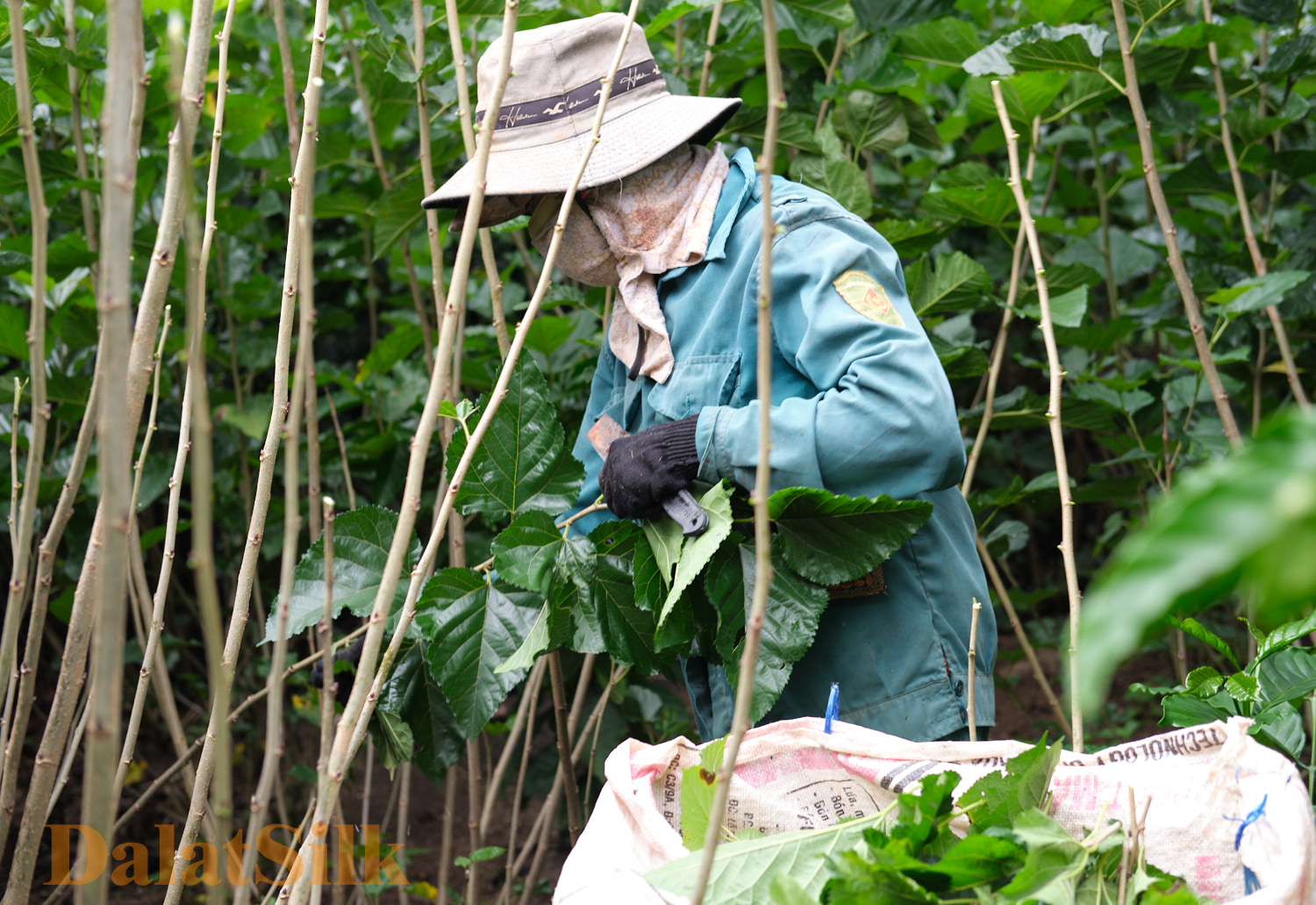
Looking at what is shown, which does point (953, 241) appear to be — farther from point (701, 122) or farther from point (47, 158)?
point (47, 158)

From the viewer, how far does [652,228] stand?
129 cm

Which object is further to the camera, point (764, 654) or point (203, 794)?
point (764, 654)

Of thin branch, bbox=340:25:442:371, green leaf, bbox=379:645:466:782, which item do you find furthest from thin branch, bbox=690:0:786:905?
thin branch, bbox=340:25:442:371

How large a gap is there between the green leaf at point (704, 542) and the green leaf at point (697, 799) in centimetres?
16

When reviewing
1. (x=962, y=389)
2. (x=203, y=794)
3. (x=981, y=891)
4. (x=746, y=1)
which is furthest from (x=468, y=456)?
(x=962, y=389)

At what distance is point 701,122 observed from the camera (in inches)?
48.6

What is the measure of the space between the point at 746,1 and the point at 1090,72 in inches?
23.1

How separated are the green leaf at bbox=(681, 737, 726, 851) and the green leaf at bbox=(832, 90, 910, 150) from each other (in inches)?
49.9

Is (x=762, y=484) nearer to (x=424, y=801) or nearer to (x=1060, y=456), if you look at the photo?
(x=1060, y=456)

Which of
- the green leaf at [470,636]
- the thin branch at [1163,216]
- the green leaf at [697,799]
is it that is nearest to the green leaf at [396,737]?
the green leaf at [470,636]

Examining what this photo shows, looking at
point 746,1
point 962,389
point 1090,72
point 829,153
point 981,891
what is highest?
point 746,1

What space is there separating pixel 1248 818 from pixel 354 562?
863 mm

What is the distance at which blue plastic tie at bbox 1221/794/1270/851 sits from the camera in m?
0.77

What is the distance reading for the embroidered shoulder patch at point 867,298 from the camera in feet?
3.59
